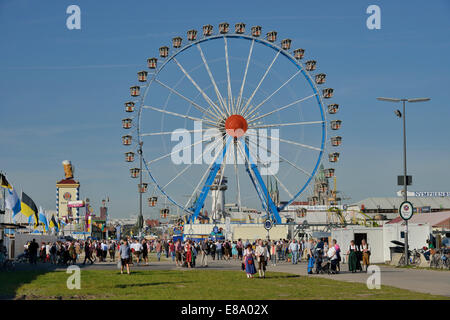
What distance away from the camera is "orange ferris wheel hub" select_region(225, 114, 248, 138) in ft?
191

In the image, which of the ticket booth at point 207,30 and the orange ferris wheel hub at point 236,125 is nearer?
the orange ferris wheel hub at point 236,125

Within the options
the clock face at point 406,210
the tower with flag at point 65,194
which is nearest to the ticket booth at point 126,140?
the clock face at point 406,210

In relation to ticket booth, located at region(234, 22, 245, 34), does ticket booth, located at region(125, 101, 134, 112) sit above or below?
below

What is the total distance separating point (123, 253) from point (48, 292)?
10.2m

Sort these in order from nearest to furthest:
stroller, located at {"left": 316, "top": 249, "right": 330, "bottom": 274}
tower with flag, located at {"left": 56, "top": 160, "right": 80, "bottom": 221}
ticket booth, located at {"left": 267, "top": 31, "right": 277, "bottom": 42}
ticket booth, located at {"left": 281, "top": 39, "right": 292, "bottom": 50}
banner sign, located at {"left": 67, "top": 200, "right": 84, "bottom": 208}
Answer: stroller, located at {"left": 316, "top": 249, "right": 330, "bottom": 274}, ticket booth, located at {"left": 281, "top": 39, "right": 292, "bottom": 50}, ticket booth, located at {"left": 267, "top": 31, "right": 277, "bottom": 42}, banner sign, located at {"left": 67, "top": 200, "right": 84, "bottom": 208}, tower with flag, located at {"left": 56, "top": 160, "right": 80, "bottom": 221}

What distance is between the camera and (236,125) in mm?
58250

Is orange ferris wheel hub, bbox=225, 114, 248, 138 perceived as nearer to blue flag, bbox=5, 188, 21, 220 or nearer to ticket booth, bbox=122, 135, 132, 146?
ticket booth, bbox=122, 135, 132, 146

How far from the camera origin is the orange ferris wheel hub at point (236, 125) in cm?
5816

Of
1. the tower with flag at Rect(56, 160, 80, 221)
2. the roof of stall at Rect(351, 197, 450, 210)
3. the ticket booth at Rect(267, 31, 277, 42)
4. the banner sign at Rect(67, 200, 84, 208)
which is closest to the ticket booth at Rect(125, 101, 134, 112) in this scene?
the ticket booth at Rect(267, 31, 277, 42)

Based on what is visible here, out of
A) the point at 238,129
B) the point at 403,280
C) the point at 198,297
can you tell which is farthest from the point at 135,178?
the point at 198,297

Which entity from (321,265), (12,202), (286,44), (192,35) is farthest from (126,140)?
(321,265)

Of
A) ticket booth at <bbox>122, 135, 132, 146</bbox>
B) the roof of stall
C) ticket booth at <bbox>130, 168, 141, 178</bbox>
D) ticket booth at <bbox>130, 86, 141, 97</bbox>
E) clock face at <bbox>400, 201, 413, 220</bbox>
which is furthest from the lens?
the roof of stall

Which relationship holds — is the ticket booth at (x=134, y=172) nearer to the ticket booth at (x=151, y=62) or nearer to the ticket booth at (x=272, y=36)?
the ticket booth at (x=151, y=62)

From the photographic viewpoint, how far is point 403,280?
85.7 ft
